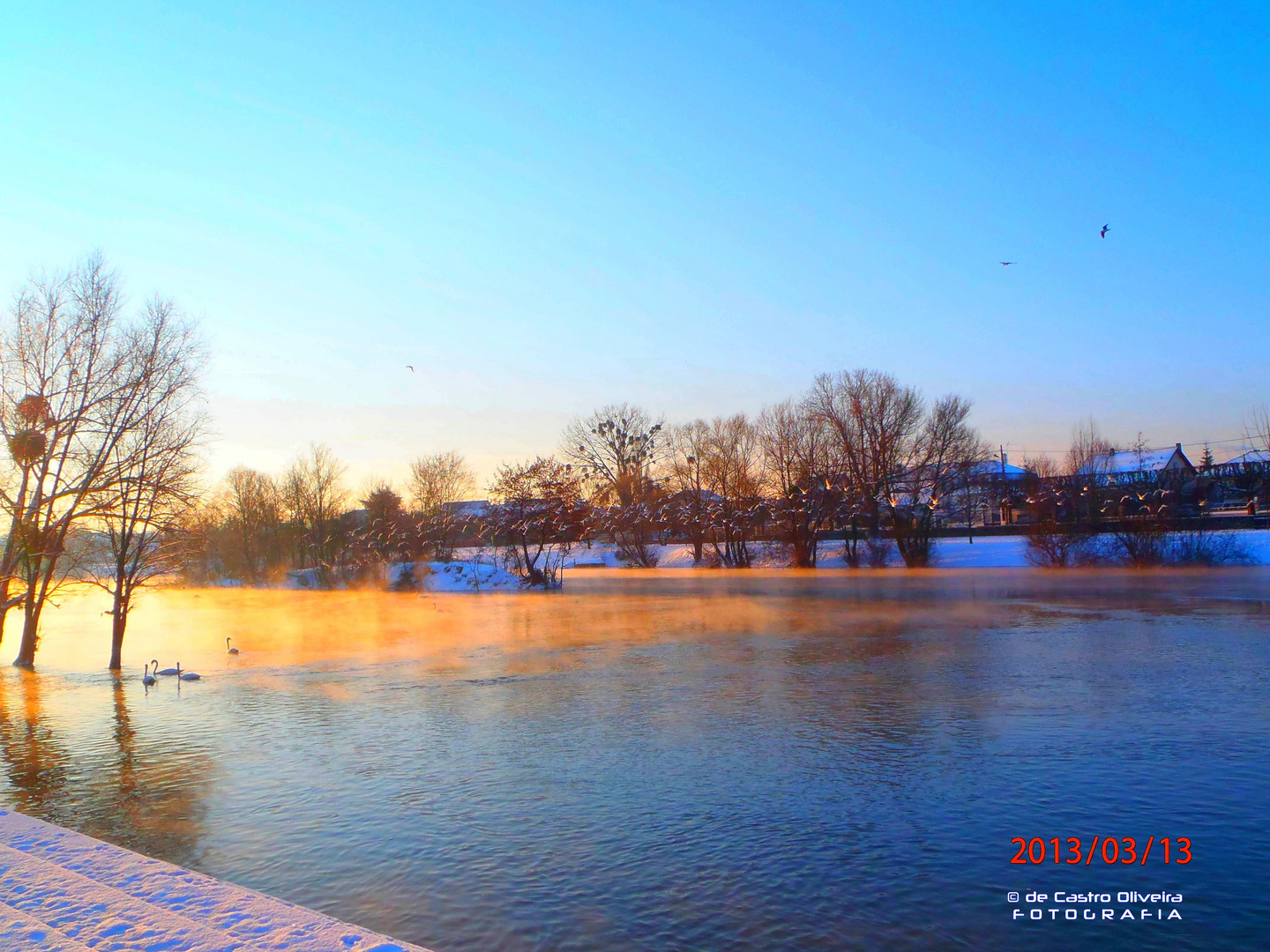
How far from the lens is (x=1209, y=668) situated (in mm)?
15062

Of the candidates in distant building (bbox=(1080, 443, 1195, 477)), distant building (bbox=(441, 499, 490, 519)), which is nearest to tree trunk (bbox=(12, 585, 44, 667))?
distant building (bbox=(441, 499, 490, 519))

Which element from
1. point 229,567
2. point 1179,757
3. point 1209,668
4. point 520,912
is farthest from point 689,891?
point 229,567

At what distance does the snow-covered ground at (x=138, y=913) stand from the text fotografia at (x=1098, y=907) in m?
4.34

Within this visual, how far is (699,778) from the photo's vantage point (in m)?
9.84

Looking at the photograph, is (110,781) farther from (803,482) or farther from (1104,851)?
(803,482)

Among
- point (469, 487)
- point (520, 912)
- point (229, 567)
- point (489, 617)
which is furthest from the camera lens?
point (469, 487)

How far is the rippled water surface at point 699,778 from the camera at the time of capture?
262 inches

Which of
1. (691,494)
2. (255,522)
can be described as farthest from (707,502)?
(255,522)

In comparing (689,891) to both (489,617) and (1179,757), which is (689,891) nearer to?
(1179,757)

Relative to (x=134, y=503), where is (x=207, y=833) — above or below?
below

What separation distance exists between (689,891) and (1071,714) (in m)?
7.51

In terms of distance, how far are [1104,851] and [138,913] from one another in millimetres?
7111

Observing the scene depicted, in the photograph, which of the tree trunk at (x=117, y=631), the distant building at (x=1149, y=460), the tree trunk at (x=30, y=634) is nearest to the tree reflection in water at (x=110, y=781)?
the tree trunk at (x=117, y=631)

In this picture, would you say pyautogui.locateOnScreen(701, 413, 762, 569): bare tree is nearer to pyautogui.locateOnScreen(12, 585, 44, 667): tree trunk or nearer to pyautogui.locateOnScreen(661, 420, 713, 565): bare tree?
pyautogui.locateOnScreen(661, 420, 713, 565): bare tree
